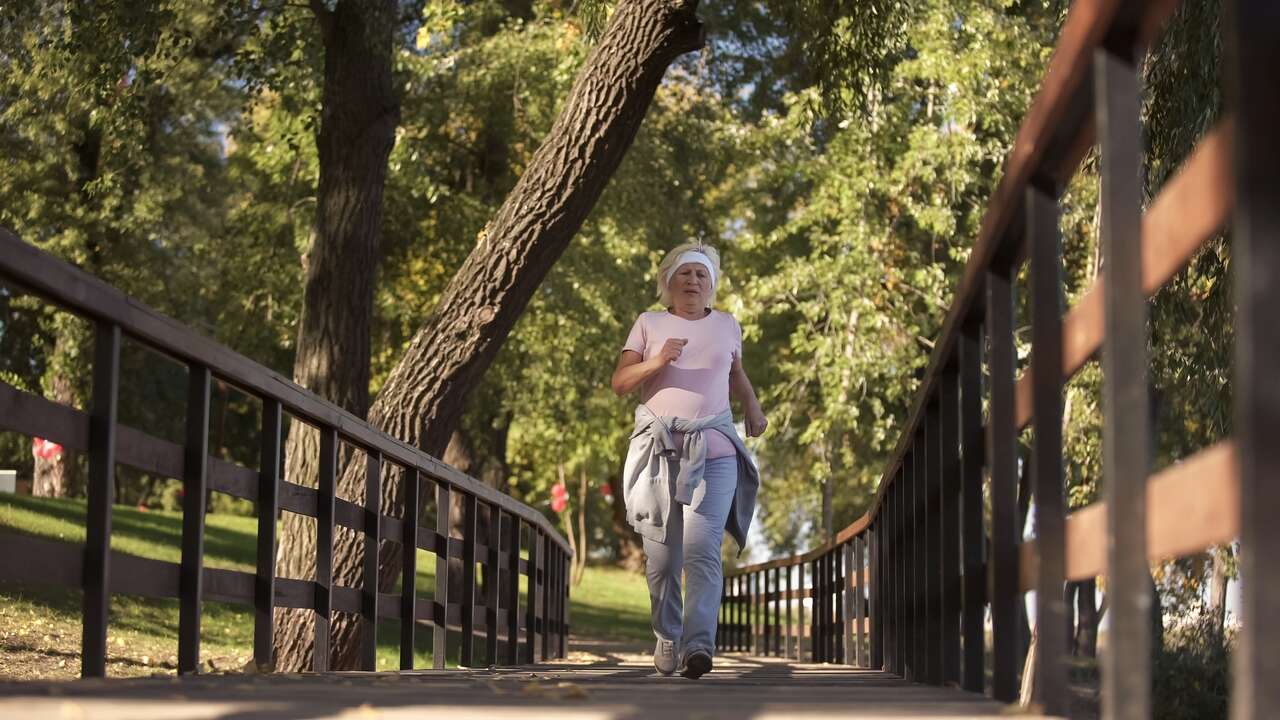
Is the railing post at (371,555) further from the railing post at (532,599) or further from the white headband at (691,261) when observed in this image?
the railing post at (532,599)

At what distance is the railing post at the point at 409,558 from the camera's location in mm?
7398

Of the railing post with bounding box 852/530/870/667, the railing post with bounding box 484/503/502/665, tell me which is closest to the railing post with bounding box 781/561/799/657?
the railing post with bounding box 852/530/870/667

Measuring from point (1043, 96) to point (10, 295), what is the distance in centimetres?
2402

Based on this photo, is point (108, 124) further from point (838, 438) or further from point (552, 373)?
point (838, 438)

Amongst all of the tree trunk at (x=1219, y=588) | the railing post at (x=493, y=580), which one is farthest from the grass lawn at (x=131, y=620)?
the tree trunk at (x=1219, y=588)

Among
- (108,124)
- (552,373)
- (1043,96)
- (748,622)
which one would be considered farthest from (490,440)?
(1043,96)

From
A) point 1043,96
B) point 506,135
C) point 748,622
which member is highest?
point 506,135

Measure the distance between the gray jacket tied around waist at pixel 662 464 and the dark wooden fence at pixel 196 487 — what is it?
104cm

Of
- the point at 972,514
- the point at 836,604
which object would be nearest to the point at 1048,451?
the point at 972,514

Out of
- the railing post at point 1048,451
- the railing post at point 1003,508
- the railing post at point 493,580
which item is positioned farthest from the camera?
the railing post at point 493,580

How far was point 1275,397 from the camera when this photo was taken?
2057mm

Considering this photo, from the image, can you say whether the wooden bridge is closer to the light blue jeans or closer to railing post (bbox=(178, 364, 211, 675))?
railing post (bbox=(178, 364, 211, 675))

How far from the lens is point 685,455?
6590 mm

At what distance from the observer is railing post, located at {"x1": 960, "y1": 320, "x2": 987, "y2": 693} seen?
14.3 feet
